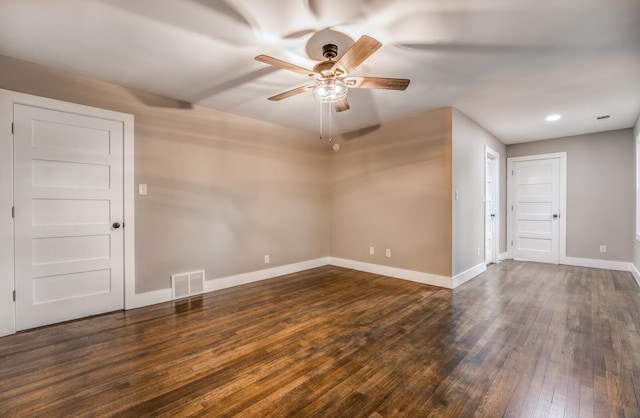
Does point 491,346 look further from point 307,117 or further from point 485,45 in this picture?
point 307,117

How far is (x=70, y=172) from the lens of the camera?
2.93 meters

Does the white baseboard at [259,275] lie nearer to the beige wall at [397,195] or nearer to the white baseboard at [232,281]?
the white baseboard at [232,281]

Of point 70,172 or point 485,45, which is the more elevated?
point 485,45

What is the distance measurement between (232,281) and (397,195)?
2891 mm

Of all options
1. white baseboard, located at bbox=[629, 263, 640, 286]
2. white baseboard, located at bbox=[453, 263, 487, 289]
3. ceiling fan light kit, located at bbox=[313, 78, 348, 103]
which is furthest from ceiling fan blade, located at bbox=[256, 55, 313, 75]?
white baseboard, located at bbox=[629, 263, 640, 286]

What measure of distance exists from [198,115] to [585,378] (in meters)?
4.65

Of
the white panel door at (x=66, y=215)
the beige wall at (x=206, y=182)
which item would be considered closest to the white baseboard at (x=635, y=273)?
the beige wall at (x=206, y=182)

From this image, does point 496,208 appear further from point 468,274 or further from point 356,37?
point 356,37

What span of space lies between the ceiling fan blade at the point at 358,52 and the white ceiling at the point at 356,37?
26 cm

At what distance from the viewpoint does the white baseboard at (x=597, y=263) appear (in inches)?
194

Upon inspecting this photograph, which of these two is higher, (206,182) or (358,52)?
(358,52)

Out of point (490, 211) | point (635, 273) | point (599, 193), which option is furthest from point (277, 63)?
point (599, 193)

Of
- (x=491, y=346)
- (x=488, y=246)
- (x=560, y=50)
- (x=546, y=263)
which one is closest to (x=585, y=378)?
(x=491, y=346)

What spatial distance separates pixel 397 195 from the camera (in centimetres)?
458
